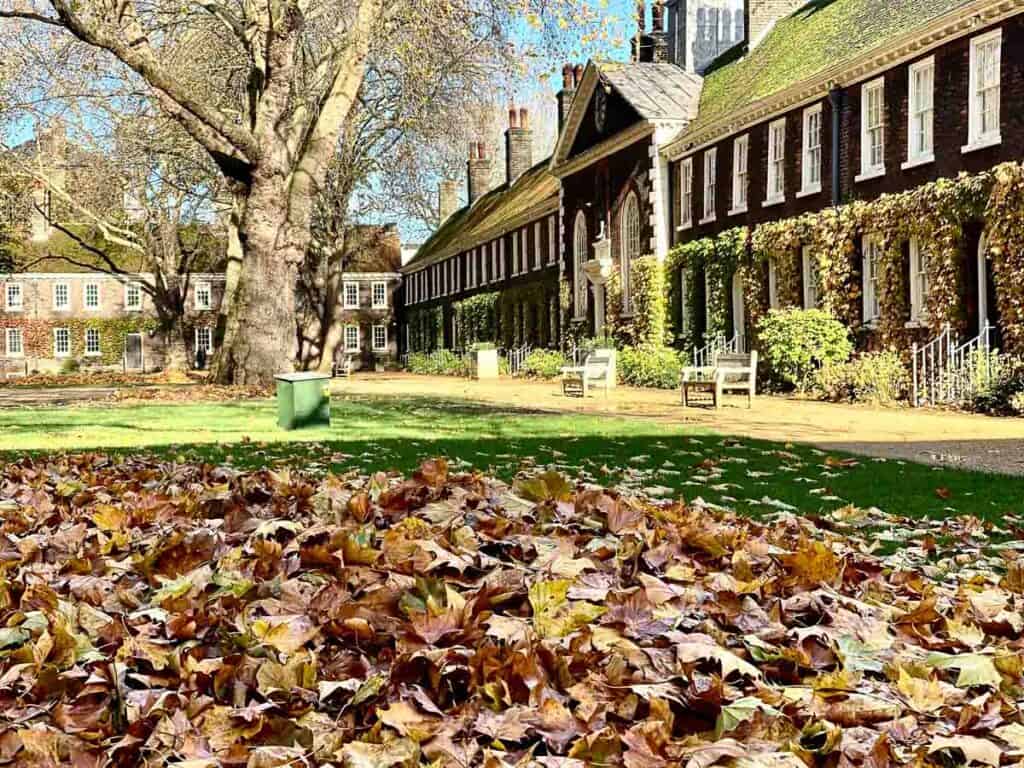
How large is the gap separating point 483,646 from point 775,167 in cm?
2957

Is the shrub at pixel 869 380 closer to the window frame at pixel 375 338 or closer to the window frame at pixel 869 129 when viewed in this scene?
the window frame at pixel 869 129

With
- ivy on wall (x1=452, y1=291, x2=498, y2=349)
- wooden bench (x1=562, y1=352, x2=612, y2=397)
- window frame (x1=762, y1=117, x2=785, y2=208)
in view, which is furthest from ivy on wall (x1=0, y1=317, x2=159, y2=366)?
window frame (x1=762, y1=117, x2=785, y2=208)

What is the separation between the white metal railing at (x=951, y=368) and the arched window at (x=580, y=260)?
71.0 feet

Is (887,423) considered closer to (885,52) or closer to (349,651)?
(885,52)

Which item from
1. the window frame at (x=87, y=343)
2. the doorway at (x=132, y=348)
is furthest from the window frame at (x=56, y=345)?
the doorway at (x=132, y=348)

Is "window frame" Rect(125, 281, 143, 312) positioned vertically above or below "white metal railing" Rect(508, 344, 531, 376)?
above

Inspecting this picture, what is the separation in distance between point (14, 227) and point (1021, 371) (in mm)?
41699

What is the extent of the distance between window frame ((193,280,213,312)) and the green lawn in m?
56.9

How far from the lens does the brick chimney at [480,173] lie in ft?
238

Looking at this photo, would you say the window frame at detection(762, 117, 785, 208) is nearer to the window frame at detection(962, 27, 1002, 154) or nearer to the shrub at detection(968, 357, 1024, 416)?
the window frame at detection(962, 27, 1002, 154)

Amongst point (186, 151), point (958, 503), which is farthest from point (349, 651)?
point (186, 151)

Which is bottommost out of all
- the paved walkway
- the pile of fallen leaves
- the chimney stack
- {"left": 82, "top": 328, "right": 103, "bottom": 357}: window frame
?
the paved walkway

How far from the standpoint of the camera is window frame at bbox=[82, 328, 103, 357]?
75.4 meters

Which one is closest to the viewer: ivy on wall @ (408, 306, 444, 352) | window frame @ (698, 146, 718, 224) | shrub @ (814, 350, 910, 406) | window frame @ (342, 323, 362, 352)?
shrub @ (814, 350, 910, 406)
